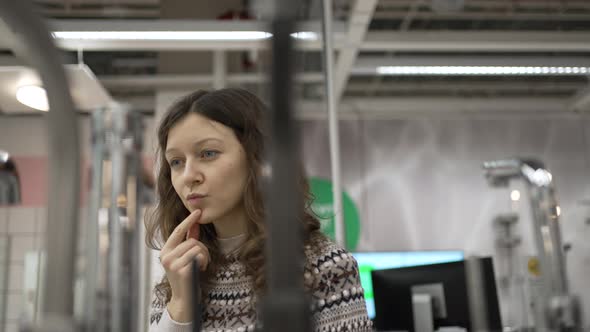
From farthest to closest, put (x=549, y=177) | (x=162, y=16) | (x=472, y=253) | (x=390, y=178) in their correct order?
(x=390, y=178) < (x=162, y=16) < (x=549, y=177) < (x=472, y=253)

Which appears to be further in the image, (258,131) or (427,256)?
(427,256)

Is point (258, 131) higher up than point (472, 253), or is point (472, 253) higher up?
point (258, 131)

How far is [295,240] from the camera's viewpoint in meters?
0.25

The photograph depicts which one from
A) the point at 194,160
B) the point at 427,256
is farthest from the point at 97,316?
the point at 427,256

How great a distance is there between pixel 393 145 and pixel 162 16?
2.61 m

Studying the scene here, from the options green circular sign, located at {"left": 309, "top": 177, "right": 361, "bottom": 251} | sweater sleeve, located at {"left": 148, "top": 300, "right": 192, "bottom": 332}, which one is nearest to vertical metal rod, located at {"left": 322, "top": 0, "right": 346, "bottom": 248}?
sweater sleeve, located at {"left": 148, "top": 300, "right": 192, "bottom": 332}

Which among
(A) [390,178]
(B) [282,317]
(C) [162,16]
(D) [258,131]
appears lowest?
(B) [282,317]

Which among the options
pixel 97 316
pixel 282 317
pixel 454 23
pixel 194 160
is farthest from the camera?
pixel 454 23

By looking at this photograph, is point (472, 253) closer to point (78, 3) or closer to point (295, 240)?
point (295, 240)

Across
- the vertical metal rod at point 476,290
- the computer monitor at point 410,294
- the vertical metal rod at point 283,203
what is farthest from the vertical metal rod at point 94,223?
the computer monitor at point 410,294

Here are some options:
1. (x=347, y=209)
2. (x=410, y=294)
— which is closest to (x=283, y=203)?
(x=410, y=294)

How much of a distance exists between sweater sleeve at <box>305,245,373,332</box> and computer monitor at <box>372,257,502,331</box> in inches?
30.3

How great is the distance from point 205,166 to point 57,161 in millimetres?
518

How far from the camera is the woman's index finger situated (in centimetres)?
87
